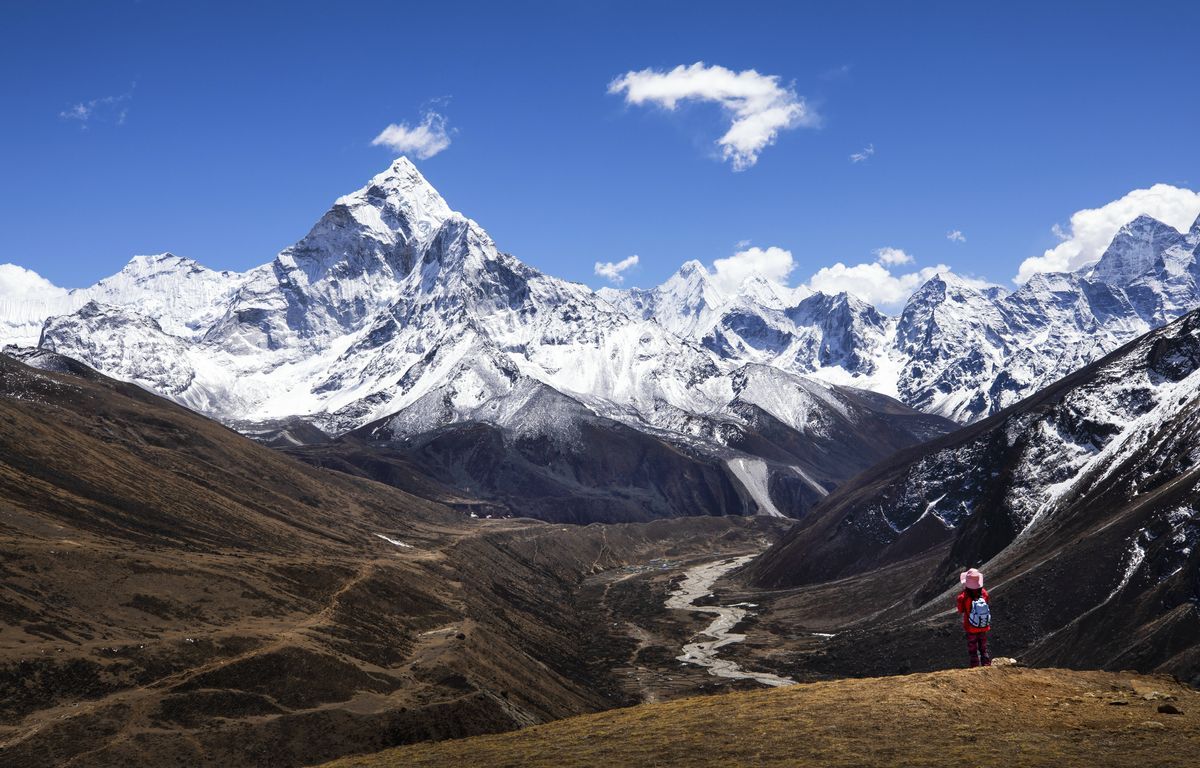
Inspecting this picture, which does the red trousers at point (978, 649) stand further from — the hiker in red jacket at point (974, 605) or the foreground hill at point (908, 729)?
the hiker in red jacket at point (974, 605)

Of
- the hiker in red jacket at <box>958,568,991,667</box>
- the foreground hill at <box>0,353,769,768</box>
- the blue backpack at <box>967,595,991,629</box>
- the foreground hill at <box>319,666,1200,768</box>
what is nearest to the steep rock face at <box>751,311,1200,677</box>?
the foreground hill at <box>319,666,1200,768</box>

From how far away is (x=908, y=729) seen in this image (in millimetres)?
49062

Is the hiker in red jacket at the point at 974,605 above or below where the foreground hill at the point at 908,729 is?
above

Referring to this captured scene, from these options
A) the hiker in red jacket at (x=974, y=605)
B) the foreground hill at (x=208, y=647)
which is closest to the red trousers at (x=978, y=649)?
the hiker in red jacket at (x=974, y=605)

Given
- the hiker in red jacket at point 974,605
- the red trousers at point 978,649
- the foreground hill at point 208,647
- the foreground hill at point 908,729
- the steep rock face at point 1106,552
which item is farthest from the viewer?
the steep rock face at point 1106,552

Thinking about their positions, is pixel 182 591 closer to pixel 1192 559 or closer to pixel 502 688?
pixel 502 688

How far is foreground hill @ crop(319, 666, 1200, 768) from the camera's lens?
44.7 metres

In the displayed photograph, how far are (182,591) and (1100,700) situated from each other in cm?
11195

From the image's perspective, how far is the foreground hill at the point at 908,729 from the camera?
4466 centimetres

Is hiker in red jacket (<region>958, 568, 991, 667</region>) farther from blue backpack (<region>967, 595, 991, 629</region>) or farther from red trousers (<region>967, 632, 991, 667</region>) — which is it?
red trousers (<region>967, 632, 991, 667</region>)

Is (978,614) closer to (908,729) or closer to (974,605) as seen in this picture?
(974,605)

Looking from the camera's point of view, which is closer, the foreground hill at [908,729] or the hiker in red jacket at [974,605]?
the foreground hill at [908,729]

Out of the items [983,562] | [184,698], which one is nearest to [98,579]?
[184,698]

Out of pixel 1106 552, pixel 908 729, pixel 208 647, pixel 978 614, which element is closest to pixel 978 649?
pixel 978 614
